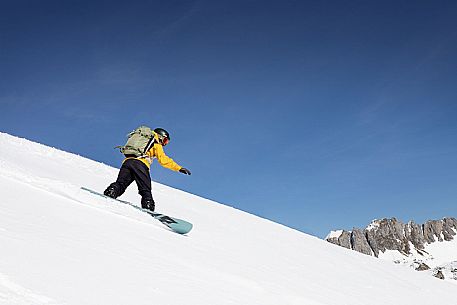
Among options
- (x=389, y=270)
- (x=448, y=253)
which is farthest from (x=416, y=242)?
(x=389, y=270)

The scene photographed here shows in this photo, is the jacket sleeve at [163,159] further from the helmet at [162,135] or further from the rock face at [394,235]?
the rock face at [394,235]

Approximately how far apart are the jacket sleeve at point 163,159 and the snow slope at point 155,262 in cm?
118

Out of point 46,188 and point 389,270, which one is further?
point 389,270

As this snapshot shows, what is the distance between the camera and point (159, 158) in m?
8.31

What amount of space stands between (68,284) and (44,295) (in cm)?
32

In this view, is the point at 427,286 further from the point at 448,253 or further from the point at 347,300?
the point at 448,253

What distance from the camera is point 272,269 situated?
21.6ft

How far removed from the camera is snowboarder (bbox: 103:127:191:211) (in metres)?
8.16

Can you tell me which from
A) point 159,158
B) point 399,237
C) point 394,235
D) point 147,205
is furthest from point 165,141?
point 399,237

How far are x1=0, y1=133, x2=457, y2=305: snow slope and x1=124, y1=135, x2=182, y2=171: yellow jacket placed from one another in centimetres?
116

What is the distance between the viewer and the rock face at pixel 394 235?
175m

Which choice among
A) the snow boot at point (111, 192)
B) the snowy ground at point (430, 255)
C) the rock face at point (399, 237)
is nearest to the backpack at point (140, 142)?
the snow boot at point (111, 192)

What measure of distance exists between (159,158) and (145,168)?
31cm

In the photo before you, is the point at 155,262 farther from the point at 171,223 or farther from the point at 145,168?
the point at 145,168
